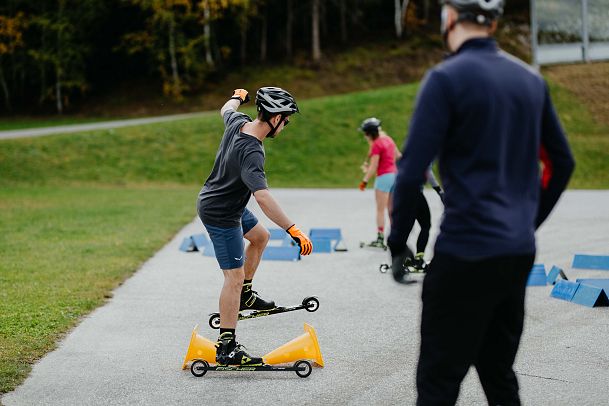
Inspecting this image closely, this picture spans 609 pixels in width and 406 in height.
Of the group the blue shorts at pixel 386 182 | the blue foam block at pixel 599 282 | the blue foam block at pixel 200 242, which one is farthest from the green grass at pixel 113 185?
the blue foam block at pixel 599 282

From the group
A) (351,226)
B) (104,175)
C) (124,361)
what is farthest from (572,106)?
(124,361)

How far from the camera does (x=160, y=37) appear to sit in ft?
139

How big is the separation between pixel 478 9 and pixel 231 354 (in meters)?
3.27

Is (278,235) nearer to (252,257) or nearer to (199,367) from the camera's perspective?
(252,257)

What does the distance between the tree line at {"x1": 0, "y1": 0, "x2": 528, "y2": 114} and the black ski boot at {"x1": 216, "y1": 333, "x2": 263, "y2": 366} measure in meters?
35.5

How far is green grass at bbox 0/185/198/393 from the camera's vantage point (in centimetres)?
694

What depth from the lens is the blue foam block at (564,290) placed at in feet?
26.2

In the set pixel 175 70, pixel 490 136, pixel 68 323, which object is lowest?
pixel 175 70

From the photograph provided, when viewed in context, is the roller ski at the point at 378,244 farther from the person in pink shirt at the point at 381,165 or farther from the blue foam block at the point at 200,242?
the blue foam block at the point at 200,242

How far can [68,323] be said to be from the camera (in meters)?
7.23

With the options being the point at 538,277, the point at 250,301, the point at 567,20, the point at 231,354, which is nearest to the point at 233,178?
the point at 231,354

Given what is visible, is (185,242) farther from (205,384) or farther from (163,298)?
(205,384)

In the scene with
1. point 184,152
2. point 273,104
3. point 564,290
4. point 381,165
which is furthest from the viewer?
point 184,152

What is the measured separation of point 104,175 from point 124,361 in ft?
67.9
